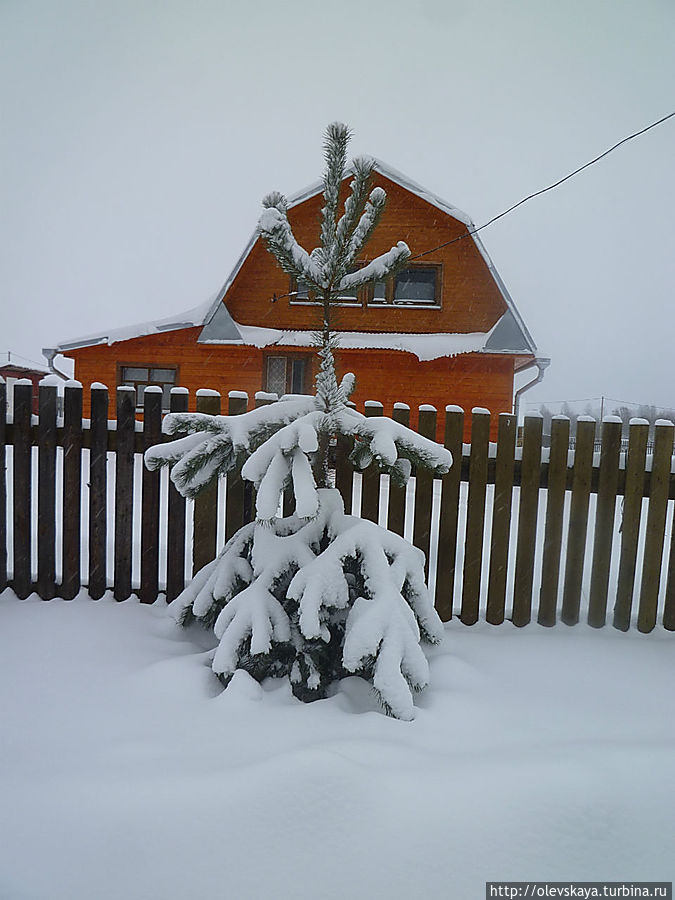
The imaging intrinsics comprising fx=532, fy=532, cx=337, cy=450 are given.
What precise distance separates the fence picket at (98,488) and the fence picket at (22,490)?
447 mm

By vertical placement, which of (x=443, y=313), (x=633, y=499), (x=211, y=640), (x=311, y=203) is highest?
(x=311, y=203)

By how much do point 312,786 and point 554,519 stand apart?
2422mm

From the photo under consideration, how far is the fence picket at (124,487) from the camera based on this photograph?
11.8ft

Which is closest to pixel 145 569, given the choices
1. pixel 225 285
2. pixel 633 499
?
pixel 633 499

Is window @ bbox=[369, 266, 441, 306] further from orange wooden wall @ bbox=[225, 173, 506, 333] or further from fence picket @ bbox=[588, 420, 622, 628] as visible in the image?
fence picket @ bbox=[588, 420, 622, 628]

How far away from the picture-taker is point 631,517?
3518mm

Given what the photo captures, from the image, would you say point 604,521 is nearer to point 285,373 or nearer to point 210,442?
point 210,442

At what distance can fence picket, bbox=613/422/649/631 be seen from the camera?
3.41 m

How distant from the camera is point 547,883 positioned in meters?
1.60

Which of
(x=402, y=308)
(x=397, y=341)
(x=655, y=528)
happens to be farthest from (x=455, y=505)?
(x=402, y=308)

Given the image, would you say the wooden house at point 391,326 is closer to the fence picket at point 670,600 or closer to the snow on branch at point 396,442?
the fence picket at point 670,600

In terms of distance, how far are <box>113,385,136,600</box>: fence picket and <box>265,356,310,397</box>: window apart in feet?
39.2

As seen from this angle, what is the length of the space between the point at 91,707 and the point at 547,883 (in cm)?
188

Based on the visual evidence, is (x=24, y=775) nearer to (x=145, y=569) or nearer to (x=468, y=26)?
(x=145, y=569)
